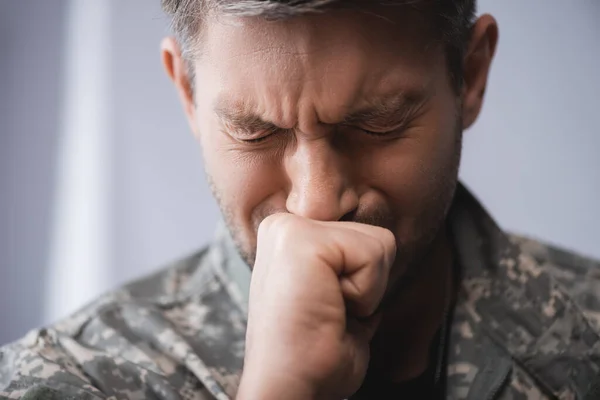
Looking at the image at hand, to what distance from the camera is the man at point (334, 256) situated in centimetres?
69

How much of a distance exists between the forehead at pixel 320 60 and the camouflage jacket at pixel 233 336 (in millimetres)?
327

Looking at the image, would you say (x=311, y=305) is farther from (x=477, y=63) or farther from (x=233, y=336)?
(x=477, y=63)

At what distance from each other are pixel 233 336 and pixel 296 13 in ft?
1.49

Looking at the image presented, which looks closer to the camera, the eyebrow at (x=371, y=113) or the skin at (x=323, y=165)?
the skin at (x=323, y=165)

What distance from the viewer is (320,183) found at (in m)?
0.75

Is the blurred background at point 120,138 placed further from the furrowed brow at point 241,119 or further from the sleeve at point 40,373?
the furrowed brow at point 241,119

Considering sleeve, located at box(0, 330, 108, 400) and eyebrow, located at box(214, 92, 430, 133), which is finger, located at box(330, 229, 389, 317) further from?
sleeve, located at box(0, 330, 108, 400)

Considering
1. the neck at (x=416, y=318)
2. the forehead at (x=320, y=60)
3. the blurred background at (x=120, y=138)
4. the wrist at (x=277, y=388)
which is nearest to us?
the wrist at (x=277, y=388)

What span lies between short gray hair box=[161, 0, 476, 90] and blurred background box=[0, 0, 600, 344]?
701 mm

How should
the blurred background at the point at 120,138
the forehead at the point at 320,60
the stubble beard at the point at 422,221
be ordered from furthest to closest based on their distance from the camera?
the blurred background at the point at 120,138
the stubble beard at the point at 422,221
the forehead at the point at 320,60

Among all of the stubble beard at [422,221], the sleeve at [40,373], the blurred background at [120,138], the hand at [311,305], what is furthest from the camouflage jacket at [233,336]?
the blurred background at [120,138]

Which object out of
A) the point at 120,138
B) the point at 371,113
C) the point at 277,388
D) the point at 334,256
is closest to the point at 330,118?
the point at 371,113

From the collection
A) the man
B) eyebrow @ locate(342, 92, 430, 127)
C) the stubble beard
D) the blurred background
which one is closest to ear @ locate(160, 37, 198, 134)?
the man

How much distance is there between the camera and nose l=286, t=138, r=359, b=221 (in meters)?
0.74
